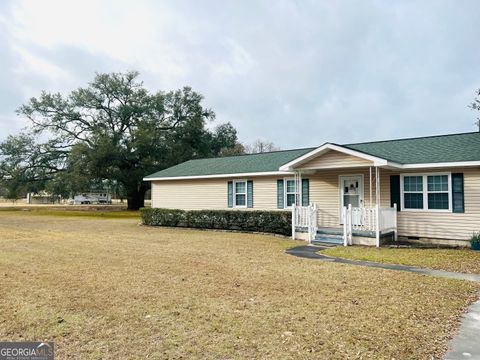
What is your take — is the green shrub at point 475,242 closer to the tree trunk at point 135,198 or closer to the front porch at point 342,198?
the front porch at point 342,198

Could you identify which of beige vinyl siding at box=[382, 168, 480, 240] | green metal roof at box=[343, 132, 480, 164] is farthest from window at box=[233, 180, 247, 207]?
beige vinyl siding at box=[382, 168, 480, 240]

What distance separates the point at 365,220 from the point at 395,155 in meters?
3.32

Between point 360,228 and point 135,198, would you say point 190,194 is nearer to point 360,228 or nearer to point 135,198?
point 360,228

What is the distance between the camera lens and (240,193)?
17.7 meters

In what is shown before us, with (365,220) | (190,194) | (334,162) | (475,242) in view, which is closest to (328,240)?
(365,220)

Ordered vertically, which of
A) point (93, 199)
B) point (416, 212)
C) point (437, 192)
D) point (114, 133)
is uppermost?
point (114, 133)

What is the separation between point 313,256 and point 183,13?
12084 mm

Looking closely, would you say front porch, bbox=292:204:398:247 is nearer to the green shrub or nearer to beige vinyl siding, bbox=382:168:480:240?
beige vinyl siding, bbox=382:168:480:240

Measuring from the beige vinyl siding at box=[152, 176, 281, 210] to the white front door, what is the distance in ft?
10.8

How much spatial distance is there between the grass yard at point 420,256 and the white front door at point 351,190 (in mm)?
3069

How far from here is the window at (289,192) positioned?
15891 millimetres

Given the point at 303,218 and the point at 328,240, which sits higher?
the point at 303,218

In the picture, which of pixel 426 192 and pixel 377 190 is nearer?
pixel 377 190

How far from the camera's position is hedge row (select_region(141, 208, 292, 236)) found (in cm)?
1484
